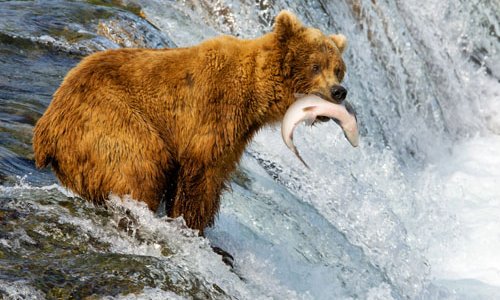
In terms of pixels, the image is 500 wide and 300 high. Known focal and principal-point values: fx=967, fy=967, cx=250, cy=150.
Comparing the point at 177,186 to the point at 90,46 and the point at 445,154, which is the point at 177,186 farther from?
the point at 445,154

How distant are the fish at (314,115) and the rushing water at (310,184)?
808mm

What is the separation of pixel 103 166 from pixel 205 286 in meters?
0.97

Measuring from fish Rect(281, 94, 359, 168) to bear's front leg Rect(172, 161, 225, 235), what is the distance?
1.51 ft

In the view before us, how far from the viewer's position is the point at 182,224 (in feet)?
17.6

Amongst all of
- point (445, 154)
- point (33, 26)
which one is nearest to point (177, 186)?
point (33, 26)

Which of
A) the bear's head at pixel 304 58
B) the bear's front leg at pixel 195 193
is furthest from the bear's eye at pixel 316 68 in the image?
the bear's front leg at pixel 195 193

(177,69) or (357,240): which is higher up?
(177,69)

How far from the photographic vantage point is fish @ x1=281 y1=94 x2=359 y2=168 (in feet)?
17.9

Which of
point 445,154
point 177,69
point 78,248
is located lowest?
point 445,154

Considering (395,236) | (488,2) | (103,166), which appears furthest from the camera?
(488,2)

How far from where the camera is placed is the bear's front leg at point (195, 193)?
5.42m

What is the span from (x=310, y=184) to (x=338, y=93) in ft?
9.01

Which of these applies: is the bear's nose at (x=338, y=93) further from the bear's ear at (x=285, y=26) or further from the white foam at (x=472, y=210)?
the white foam at (x=472, y=210)

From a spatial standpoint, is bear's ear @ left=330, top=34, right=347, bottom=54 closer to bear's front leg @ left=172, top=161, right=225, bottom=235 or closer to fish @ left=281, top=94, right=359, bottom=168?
fish @ left=281, top=94, right=359, bottom=168
